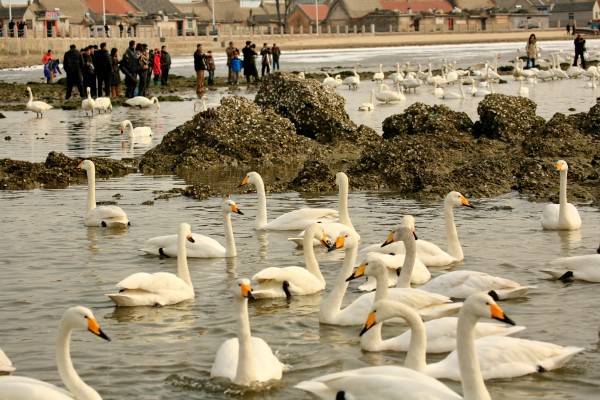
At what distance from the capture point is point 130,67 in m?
37.1

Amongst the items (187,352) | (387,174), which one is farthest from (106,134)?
(187,352)

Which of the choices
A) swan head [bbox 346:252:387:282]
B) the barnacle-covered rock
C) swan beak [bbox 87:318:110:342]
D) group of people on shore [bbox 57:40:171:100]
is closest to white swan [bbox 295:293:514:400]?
swan beak [bbox 87:318:110:342]

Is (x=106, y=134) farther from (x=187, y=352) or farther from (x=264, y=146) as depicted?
(x=187, y=352)

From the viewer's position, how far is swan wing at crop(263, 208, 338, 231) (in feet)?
44.3

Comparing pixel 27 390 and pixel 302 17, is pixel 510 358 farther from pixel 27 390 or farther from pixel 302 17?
pixel 302 17

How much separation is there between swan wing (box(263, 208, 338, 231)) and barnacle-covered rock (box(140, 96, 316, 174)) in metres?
6.21

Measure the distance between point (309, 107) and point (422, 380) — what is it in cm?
1567

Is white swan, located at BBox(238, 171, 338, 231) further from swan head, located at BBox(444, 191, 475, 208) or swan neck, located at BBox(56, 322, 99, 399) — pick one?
swan neck, located at BBox(56, 322, 99, 399)

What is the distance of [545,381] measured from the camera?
8156mm

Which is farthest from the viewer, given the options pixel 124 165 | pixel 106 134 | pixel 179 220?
pixel 106 134

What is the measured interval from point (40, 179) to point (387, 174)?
18.1 feet

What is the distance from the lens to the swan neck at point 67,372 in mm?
7117

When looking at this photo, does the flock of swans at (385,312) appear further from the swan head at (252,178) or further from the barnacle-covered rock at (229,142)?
the barnacle-covered rock at (229,142)

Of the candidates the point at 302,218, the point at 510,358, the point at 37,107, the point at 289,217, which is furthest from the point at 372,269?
the point at 37,107
